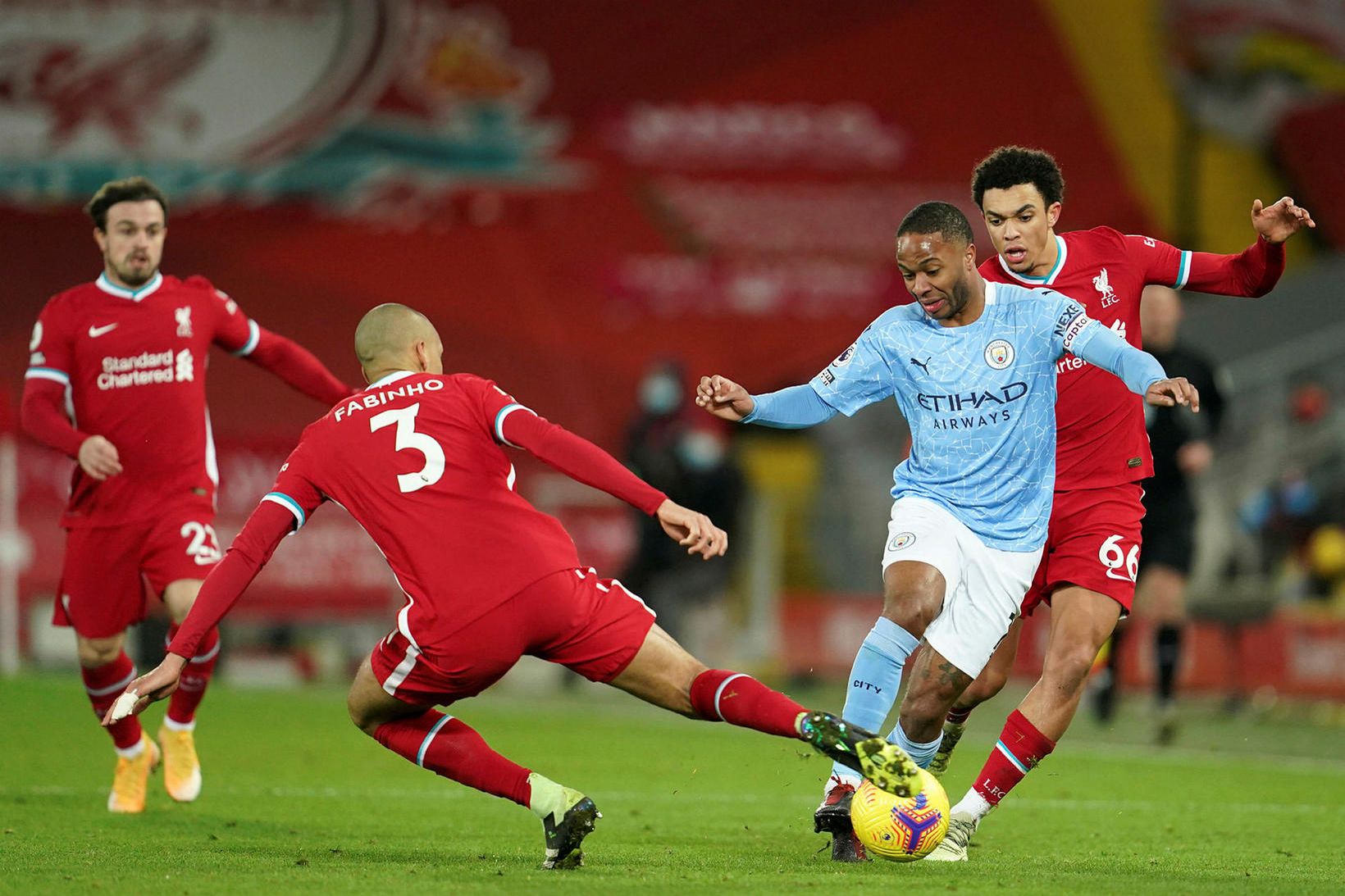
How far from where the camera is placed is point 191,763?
789cm

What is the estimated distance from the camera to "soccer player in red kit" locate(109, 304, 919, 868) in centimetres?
567

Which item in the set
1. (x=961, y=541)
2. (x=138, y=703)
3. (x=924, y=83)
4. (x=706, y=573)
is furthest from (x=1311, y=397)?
(x=138, y=703)

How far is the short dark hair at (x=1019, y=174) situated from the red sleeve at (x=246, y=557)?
2.57 m

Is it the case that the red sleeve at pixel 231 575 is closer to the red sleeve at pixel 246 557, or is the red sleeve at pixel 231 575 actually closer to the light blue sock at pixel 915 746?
the red sleeve at pixel 246 557

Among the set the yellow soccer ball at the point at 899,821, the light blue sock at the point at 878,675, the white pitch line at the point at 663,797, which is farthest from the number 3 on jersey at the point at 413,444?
the white pitch line at the point at 663,797

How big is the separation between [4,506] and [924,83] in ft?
36.0

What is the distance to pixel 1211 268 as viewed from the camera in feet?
22.0

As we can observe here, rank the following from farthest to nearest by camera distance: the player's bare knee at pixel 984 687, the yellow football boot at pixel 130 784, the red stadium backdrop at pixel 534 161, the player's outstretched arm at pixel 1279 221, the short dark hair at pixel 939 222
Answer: the red stadium backdrop at pixel 534 161, the yellow football boot at pixel 130 784, the player's bare knee at pixel 984 687, the player's outstretched arm at pixel 1279 221, the short dark hair at pixel 939 222

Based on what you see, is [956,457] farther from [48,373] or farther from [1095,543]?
[48,373]

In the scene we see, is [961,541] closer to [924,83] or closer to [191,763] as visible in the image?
[191,763]

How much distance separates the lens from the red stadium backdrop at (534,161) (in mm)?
19219

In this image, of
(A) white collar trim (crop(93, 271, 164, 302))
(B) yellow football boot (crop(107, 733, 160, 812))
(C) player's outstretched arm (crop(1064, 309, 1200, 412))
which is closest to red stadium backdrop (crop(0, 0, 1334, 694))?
(A) white collar trim (crop(93, 271, 164, 302))

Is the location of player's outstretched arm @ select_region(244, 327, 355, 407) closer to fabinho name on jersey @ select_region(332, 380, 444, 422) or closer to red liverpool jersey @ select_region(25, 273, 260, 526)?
red liverpool jersey @ select_region(25, 273, 260, 526)

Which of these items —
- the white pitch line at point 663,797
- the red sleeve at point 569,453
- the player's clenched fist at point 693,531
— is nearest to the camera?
the player's clenched fist at point 693,531
